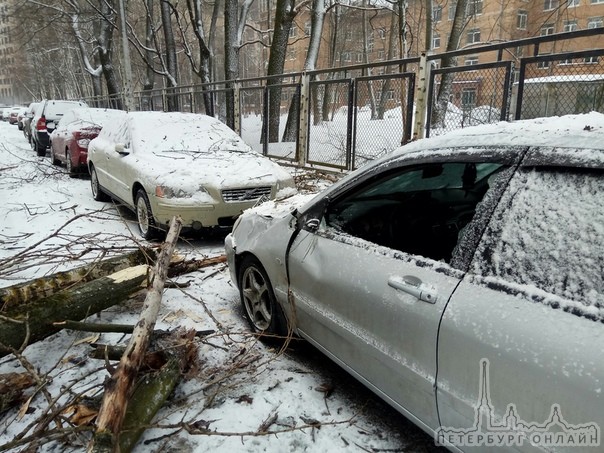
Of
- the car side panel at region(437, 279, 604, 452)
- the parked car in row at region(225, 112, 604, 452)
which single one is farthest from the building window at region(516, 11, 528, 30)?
the car side panel at region(437, 279, 604, 452)

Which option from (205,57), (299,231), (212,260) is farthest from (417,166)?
(205,57)

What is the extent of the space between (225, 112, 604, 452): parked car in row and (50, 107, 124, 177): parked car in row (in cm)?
840

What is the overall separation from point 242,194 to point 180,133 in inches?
78.6

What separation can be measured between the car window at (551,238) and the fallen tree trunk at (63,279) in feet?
10.2

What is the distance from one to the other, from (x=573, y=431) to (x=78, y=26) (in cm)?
3313

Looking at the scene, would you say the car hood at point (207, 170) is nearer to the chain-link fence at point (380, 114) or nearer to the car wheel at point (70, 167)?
the chain-link fence at point (380, 114)

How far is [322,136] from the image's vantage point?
946 cm

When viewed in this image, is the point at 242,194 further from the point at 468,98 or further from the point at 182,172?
the point at 468,98

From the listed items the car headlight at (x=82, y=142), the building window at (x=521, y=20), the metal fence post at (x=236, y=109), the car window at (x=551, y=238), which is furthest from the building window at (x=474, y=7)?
the car window at (x=551, y=238)

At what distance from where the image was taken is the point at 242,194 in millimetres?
5527

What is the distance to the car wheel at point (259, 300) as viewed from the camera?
3176mm

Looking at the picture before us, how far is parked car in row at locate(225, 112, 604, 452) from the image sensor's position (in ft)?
4.70

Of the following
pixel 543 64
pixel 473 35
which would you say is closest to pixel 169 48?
pixel 543 64

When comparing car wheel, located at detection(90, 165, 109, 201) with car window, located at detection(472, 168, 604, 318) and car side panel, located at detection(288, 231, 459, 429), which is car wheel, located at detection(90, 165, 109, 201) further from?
car window, located at detection(472, 168, 604, 318)
